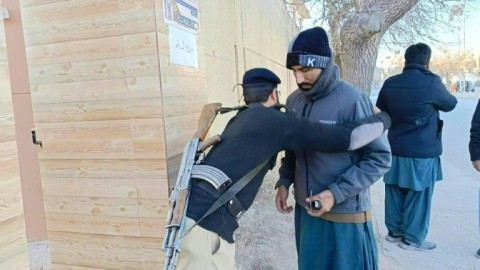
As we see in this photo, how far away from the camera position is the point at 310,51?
2010mm

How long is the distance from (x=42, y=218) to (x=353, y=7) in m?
5.38

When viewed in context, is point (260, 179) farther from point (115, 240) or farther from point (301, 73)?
point (115, 240)

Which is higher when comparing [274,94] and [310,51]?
[310,51]

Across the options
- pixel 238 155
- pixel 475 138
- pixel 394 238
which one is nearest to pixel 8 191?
pixel 238 155

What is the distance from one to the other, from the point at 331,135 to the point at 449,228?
10.8 feet

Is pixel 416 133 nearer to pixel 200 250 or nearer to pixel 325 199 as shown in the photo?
pixel 325 199

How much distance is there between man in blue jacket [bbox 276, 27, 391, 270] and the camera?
202cm

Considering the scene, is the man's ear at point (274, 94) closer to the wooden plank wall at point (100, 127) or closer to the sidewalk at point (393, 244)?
the wooden plank wall at point (100, 127)

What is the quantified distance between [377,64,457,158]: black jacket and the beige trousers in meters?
2.56

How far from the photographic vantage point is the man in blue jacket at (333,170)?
2020 mm

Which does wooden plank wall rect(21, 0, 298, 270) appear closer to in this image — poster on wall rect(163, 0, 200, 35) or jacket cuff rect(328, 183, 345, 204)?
poster on wall rect(163, 0, 200, 35)

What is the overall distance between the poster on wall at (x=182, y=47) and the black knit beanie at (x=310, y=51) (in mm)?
956

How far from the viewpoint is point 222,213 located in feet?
6.00

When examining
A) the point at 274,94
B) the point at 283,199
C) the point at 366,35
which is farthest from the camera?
the point at 366,35
